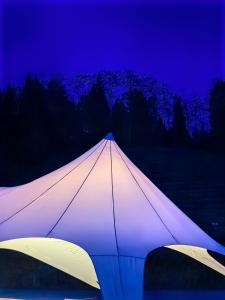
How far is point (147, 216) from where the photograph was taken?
3895 millimetres

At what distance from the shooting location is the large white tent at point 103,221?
3410mm

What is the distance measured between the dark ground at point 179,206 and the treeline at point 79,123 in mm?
258

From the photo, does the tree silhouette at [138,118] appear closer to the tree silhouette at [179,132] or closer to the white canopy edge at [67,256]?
the tree silhouette at [179,132]

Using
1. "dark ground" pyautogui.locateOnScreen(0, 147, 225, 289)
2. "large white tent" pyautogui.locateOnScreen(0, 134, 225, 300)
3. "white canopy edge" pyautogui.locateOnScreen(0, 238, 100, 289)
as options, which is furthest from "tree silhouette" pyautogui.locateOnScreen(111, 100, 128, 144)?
"white canopy edge" pyautogui.locateOnScreen(0, 238, 100, 289)

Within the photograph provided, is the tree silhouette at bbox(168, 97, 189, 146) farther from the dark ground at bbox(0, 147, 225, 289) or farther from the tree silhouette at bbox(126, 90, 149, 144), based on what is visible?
the tree silhouette at bbox(126, 90, 149, 144)

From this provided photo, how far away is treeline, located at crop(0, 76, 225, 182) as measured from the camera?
→ 9.30 metres

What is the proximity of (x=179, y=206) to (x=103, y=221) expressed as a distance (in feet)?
18.3

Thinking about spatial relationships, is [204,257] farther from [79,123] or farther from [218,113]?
[218,113]

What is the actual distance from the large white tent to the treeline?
474 centimetres

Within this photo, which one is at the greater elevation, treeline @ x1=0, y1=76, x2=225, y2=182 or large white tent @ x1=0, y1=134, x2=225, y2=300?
treeline @ x1=0, y1=76, x2=225, y2=182

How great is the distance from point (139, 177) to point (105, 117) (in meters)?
5.69

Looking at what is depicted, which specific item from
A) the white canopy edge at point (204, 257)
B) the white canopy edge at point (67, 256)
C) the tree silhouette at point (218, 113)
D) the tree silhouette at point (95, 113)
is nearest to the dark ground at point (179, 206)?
the tree silhouette at point (218, 113)

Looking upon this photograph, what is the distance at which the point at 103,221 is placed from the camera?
378 centimetres

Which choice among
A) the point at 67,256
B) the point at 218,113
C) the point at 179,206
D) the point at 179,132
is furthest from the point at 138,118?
the point at 67,256
